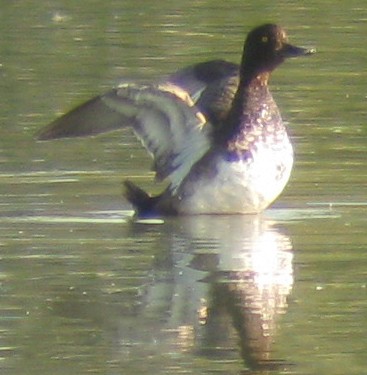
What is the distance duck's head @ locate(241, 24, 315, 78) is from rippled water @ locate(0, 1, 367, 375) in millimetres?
666

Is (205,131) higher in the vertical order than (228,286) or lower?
lower

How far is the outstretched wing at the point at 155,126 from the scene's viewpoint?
10.9m

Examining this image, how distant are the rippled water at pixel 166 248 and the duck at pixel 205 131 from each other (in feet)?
0.55

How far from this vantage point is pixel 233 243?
9773 millimetres

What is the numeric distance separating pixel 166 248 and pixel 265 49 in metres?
2.03

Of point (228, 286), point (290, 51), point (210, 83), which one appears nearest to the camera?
point (228, 286)

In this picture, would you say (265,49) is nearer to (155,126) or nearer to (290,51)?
(290,51)

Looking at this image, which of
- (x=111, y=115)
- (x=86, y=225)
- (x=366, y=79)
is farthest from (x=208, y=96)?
(x=366, y=79)

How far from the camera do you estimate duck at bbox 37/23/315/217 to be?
1066cm

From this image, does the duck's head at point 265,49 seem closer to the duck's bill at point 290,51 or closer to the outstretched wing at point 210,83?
the duck's bill at point 290,51

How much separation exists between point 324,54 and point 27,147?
4412mm

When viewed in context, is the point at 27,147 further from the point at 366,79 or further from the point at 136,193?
the point at 366,79

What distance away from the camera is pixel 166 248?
31.7 ft

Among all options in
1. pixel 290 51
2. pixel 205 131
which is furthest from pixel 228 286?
pixel 290 51
